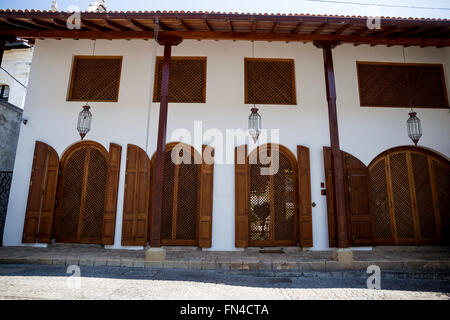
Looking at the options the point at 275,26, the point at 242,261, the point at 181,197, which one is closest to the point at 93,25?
the point at 275,26

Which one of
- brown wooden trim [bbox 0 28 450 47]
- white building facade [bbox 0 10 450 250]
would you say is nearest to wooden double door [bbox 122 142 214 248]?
white building facade [bbox 0 10 450 250]

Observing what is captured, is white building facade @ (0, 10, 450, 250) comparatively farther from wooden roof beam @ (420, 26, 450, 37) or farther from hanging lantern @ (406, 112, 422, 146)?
wooden roof beam @ (420, 26, 450, 37)

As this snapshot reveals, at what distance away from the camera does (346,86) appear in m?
7.54

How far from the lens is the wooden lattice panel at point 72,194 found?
6.97 meters

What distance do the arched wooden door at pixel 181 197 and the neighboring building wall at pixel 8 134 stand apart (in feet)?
15.4

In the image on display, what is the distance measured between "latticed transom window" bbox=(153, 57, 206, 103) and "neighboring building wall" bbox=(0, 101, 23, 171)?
15.6 ft

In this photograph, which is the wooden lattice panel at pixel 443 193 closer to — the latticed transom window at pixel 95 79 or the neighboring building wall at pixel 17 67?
the latticed transom window at pixel 95 79

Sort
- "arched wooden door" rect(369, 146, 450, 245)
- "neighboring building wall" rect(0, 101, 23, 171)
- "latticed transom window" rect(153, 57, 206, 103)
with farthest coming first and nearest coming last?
"neighboring building wall" rect(0, 101, 23, 171), "latticed transom window" rect(153, 57, 206, 103), "arched wooden door" rect(369, 146, 450, 245)

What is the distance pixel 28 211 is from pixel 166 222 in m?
3.49

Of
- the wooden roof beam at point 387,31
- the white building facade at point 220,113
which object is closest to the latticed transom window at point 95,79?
the white building facade at point 220,113

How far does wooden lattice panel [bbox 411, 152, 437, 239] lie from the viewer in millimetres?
6988

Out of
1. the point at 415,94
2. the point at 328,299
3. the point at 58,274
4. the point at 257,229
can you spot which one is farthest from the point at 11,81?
the point at 415,94

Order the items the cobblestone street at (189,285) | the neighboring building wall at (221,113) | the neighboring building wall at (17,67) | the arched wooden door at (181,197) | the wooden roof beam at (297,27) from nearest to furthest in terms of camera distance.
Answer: the cobblestone street at (189,285), the wooden roof beam at (297,27), the arched wooden door at (181,197), the neighboring building wall at (221,113), the neighboring building wall at (17,67)

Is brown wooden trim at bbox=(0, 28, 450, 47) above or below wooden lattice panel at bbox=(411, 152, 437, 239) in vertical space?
above
